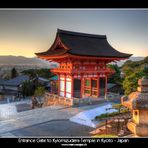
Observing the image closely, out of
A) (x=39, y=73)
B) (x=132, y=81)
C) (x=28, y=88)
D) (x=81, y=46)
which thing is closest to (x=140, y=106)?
(x=132, y=81)

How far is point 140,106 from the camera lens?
2.54m

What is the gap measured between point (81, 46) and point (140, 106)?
23.0ft

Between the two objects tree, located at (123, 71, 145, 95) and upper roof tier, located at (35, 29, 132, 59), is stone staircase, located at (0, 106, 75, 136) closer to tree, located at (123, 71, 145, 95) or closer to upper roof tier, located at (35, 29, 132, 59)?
tree, located at (123, 71, 145, 95)

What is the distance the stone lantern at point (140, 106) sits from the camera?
2.52 m

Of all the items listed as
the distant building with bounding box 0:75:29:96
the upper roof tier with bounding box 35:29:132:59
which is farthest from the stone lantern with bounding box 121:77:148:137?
the distant building with bounding box 0:75:29:96

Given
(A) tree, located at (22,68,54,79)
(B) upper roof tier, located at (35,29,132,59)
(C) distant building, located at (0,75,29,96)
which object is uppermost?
(B) upper roof tier, located at (35,29,132,59)

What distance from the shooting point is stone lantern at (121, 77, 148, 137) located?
2.52 meters

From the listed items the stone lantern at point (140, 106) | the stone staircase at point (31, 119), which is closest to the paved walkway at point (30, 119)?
the stone staircase at point (31, 119)

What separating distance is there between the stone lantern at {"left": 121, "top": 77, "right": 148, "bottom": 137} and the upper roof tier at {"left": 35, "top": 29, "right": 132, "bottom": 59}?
5.98m

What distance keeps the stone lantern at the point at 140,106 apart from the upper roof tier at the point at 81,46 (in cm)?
598

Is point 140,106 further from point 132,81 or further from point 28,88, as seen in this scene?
point 28,88
